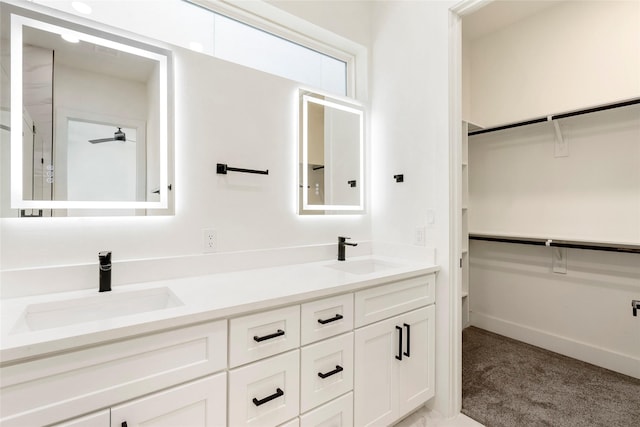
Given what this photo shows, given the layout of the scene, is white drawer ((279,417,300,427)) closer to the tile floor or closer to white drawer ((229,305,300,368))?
white drawer ((229,305,300,368))

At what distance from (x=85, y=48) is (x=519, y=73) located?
126 inches

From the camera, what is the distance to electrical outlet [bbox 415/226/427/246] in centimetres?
191

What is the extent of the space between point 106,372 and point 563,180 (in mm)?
3135

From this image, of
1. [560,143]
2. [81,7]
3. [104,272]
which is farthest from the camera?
[560,143]

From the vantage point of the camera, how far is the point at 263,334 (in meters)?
1.14

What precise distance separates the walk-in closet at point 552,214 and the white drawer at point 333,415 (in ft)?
2.90

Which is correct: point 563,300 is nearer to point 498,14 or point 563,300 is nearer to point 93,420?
point 498,14

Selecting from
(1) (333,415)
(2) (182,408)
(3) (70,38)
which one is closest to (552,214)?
(1) (333,415)

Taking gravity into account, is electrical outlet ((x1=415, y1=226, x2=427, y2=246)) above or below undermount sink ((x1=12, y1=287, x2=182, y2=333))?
above

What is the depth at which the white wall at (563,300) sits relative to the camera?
2.18 metres

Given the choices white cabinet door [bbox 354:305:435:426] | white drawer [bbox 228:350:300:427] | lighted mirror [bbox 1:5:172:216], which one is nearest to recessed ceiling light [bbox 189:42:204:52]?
lighted mirror [bbox 1:5:172:216]

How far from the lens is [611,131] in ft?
7.26

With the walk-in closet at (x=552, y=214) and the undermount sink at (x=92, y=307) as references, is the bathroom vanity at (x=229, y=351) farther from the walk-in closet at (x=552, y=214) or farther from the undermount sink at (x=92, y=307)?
the walk-in closet at (x=552, y=214)

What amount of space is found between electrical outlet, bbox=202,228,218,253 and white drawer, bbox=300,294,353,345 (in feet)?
2.12
